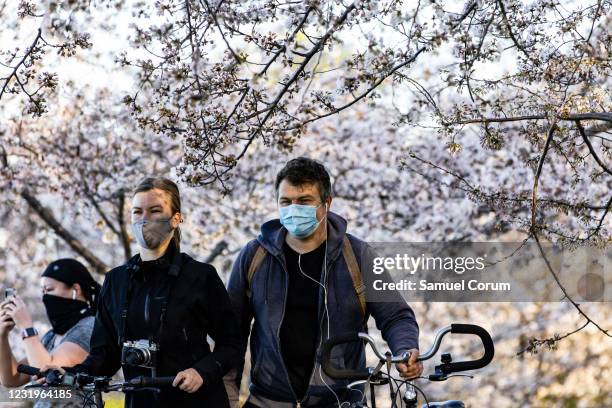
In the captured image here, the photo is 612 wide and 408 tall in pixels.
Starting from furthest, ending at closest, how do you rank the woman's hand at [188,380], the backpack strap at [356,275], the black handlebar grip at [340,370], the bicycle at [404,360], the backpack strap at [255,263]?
the backpack strap at [255,263] → the backpack strap at [356,275] → the woman's hand at [188,380] → the black handlebar grip at [340,370] → the bicycle at [404,360]

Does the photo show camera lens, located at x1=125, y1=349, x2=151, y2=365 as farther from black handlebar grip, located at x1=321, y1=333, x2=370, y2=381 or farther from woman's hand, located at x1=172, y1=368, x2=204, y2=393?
black handlebar grip, located at x1=321, y1=333, x2=370, y2=381

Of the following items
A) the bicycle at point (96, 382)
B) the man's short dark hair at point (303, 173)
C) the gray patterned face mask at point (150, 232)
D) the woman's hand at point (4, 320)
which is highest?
the man's short dark hair at point (303, 173)

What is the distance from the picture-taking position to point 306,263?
182 inches

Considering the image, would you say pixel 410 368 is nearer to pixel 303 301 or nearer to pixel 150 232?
pixel 303 301

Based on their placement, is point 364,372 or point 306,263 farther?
point 306,263

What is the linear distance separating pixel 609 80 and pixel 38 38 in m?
4.24

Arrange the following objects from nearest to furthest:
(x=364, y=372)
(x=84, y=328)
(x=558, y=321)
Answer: (x=364, y=372) < (x=84, y=328) < (x=558, y=321)

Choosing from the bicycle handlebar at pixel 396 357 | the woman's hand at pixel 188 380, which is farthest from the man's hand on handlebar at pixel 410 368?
the woman's hand at pixel 188 380

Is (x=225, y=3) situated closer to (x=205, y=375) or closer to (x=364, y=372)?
(x=205, y=375)

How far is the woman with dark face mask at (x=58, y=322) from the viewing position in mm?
5102

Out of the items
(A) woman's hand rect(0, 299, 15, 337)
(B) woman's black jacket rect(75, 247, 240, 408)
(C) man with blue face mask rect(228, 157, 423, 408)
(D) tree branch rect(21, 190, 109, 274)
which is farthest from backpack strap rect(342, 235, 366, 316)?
(D) tree branch rect(21, 190, 109, 274)

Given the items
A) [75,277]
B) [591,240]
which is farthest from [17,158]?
[591,240]

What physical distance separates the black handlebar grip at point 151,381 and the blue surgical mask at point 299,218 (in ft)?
2.80

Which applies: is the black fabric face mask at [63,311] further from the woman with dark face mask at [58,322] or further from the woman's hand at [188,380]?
the woman's hand at [188,380]
